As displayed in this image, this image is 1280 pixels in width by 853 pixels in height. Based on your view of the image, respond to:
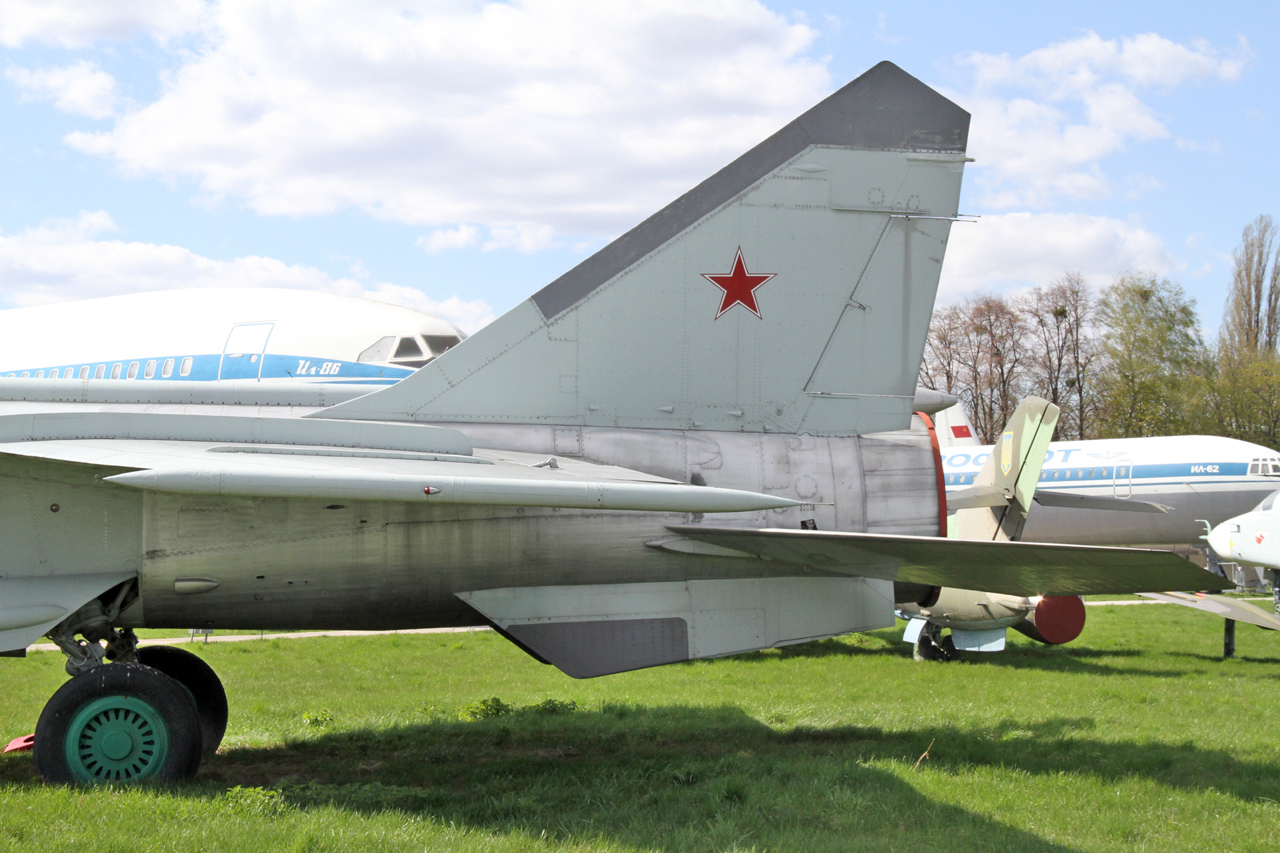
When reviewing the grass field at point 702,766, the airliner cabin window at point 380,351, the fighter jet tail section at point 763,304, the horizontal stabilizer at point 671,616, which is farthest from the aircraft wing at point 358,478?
the airliner cabin window at point 380,351

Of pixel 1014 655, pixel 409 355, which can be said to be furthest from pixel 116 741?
pixel 1014 655

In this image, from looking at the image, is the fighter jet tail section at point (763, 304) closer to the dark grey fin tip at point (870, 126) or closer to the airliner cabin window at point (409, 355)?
the dark grey fin tip at point (870, 126)

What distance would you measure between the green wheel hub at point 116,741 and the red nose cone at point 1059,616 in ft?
39.1

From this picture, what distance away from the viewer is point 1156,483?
2542 centimetres

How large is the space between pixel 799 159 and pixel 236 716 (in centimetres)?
769

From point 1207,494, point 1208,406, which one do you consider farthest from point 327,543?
point 1208,406

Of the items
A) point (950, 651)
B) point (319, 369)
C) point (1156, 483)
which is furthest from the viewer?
point (1156, 483)

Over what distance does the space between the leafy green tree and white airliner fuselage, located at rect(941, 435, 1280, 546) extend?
19107mm

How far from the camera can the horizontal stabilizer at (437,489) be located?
5.43 metres

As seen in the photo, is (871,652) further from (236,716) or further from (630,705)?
(236,716)

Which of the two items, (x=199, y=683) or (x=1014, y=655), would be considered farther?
(x=1014, y=655)

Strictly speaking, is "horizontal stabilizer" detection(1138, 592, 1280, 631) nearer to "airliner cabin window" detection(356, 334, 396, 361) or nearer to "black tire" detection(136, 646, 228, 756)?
"airliner cabin window" detection(356, 334, 396, 361)

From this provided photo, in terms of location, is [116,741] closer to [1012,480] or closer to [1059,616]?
[1012,480]

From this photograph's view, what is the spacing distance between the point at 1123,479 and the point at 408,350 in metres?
20.0
